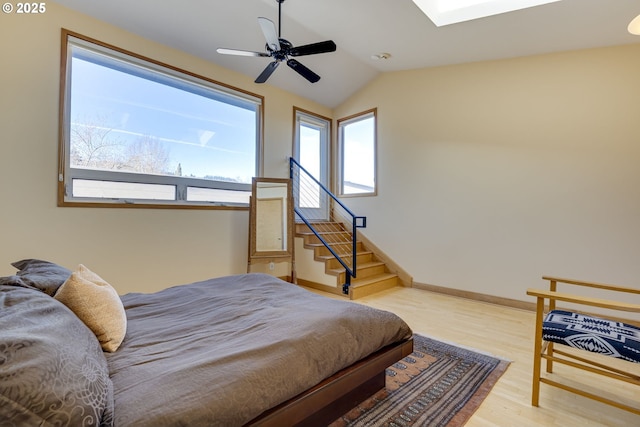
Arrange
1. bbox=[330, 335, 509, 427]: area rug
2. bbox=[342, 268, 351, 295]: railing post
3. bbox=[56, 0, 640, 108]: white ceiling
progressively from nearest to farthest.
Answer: bbox=[330, 335, 509, 427]: area rug → bbox=[56, 0, 640, 108]: white ceiling → bbox=[342, 268, 351, 295]: railing post

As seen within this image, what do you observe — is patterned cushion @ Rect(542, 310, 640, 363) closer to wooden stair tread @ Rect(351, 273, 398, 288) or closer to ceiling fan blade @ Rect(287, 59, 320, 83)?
wooden stair tread @ Rect(351, 273, 398, 288)

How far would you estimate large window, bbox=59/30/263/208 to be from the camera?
2.80 metres

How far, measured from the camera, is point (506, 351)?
2273 millimetres

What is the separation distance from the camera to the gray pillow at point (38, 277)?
4.03 feet

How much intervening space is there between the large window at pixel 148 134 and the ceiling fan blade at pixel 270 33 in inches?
60.5

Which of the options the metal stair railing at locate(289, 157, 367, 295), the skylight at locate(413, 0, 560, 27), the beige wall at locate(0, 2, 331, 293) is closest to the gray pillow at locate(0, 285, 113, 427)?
the beige wall at locate(0, 2, 331, 293)

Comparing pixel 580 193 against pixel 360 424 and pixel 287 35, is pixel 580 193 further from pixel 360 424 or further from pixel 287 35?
pixel 287 35

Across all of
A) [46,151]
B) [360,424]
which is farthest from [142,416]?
[46,151]

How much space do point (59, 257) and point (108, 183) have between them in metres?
0.82

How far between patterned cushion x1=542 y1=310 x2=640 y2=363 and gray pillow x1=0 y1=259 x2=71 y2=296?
2511 mm

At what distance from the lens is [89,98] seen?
2.87 m

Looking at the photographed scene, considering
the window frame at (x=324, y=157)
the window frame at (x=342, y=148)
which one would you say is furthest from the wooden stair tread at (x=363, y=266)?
the window frame at (x=324, y=157)

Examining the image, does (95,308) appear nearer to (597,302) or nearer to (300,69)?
(597,302)

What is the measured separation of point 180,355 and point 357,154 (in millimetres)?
4475
